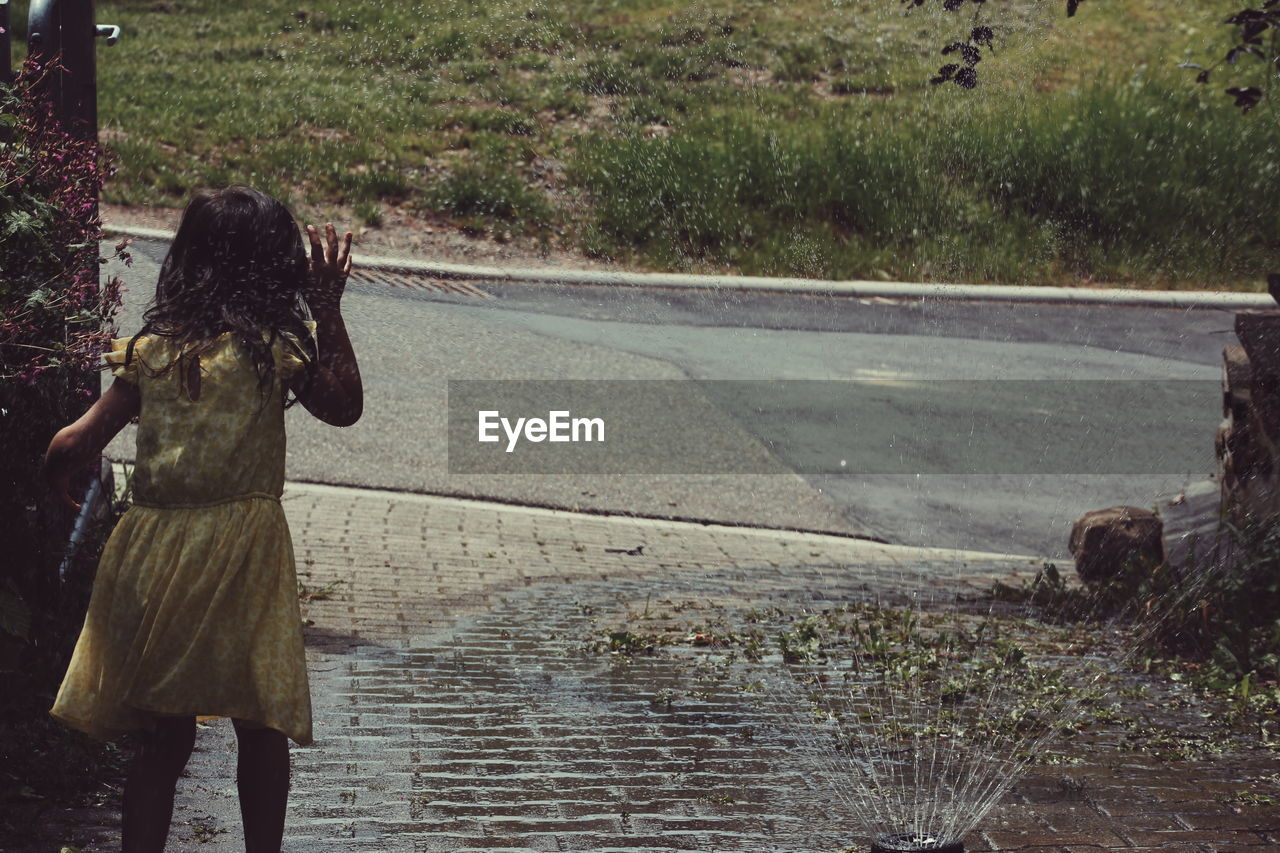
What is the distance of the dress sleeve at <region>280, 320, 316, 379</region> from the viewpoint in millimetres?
3645

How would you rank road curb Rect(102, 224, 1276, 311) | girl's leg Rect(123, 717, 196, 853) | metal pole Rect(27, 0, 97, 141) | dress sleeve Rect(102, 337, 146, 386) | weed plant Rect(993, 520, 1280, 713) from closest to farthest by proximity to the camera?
girl's leg Rect(123, 717, 196, 853) < dress sleeve Rect(102, 337, 146, 386) < metal pole Rect(27, 0, 97, 141) < weed plant Rect(993, 520, 1280, 713) < road curb Rect(102, 224, 1276, 311)

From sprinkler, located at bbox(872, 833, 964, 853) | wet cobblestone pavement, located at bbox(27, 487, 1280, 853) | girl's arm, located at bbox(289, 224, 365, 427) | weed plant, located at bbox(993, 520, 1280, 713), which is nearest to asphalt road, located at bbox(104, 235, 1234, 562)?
weed plant, located at bbox(993, 520, 1280, 713)

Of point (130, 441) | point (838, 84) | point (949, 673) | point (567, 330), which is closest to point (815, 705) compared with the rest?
point (949, 673)

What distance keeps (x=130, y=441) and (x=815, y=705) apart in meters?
6.24

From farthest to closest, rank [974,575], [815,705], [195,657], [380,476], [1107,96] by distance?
[1107,96] → [380,476] → [974,575] → [815,705] → [195,657]

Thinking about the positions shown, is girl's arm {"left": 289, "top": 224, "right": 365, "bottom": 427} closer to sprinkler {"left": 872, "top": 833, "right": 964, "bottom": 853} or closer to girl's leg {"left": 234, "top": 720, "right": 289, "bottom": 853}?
girl's leg {"left": 234, "top": 720, "right": 289, "bottom": 853}

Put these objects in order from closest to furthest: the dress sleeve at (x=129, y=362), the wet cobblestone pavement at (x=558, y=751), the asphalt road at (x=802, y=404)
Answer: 1. the dress sleeve at (x=129, y=362)
2. the wet cobblestone pavement at (x=558, y=751)
3. the asphalt road at (x=802, y=404)

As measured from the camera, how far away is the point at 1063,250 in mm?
17656

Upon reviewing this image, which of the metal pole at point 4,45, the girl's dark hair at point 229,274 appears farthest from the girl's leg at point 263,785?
the metal pole at point 4,45

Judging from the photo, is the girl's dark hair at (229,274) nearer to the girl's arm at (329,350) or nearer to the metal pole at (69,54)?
the girl's arm at (329,350)

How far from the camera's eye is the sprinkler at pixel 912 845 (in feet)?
11.8

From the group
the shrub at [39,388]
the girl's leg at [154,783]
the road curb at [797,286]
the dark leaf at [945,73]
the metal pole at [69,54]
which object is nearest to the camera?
the girl's leg at [154,783]

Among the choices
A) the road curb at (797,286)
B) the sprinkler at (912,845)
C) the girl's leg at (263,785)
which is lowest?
the road curb at (797,286)

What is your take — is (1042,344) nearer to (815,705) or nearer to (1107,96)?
(1107,96)
